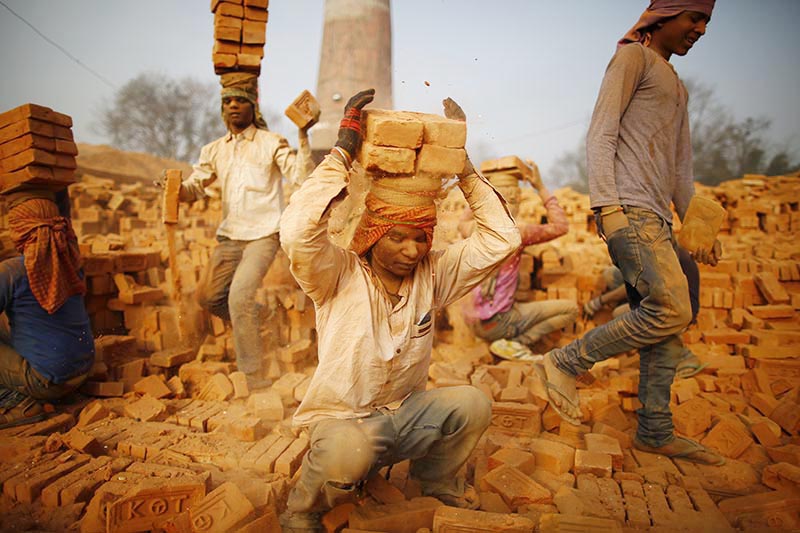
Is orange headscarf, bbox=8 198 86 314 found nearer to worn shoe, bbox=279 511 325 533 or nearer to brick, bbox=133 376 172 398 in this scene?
brick, bbox=133 376 172 398

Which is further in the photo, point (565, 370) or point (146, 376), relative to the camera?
point (146, 376)

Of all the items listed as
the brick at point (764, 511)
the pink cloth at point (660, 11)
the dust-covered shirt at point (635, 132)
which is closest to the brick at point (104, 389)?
the dust-covered shirt at point (635, 132)

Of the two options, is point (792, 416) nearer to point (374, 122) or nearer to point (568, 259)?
point (568, 259)

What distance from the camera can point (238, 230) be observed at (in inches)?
157

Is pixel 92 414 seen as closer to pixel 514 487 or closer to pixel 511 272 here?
pixel 514 487

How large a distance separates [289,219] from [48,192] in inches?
101

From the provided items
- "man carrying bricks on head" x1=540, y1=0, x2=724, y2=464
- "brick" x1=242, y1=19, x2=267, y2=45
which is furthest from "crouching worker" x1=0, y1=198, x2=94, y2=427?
"man carrying bricks on head" x1=540, y1=0, x2=724, y2=464

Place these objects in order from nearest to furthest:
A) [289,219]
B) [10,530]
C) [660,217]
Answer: [289,219] < [10,530] < [660,217]

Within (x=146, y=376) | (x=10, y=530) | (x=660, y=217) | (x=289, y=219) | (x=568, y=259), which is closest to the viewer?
(x=289, y=219)

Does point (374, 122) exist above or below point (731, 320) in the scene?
above

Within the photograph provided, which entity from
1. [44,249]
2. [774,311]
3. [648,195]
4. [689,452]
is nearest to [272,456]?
[44,249]

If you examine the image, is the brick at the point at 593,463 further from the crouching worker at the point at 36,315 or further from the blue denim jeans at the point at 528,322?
the crouching worker at the point at 36,315

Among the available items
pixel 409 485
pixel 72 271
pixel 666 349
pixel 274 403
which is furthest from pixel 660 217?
pixel 72 271

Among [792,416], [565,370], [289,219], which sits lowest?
[792,416]
